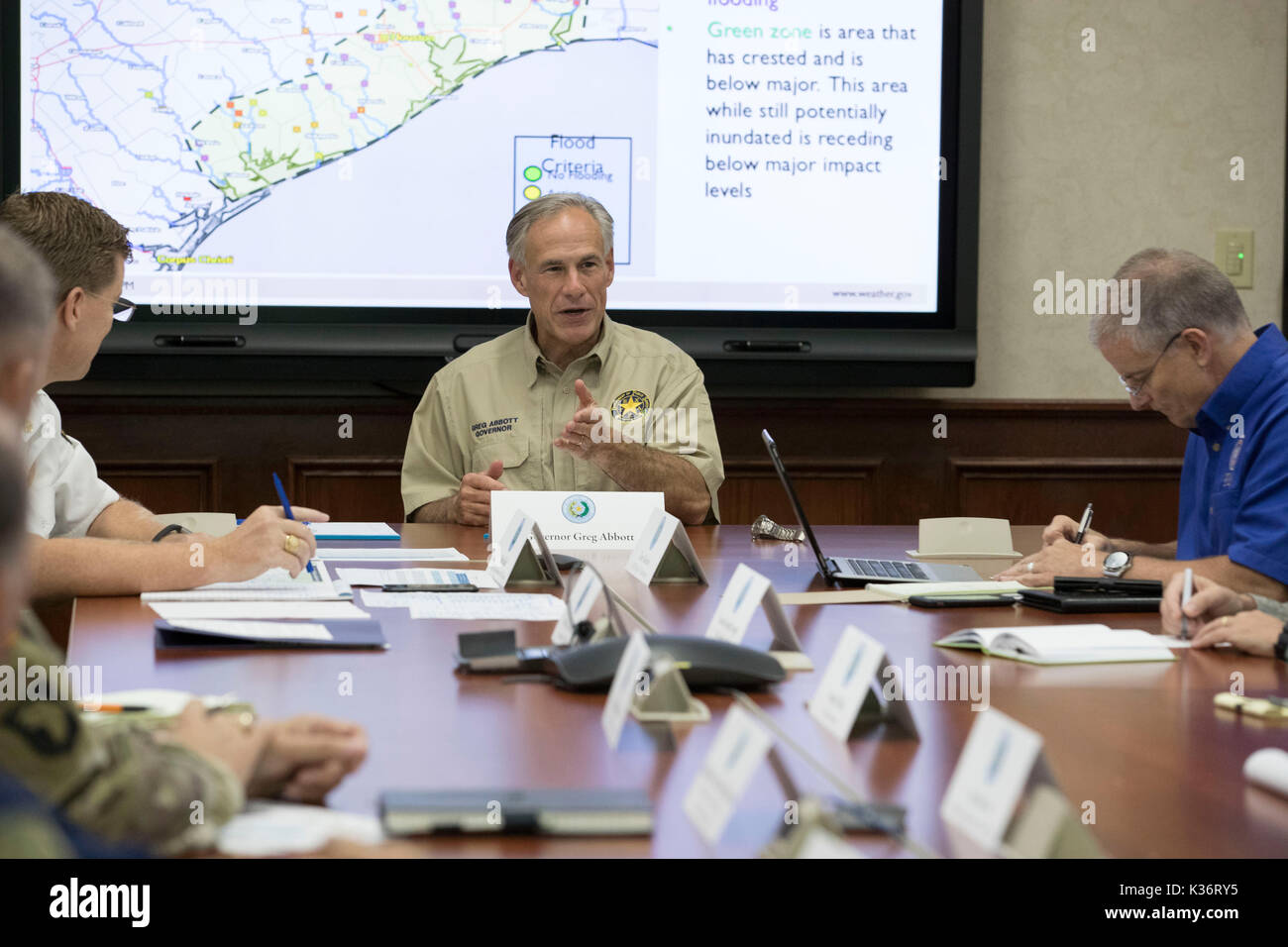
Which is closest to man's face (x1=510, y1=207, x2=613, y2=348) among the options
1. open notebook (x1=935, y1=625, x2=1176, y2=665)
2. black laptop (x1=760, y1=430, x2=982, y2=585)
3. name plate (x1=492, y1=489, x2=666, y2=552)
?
name plate (x1=492, y1=489, x2=666, y2=552)

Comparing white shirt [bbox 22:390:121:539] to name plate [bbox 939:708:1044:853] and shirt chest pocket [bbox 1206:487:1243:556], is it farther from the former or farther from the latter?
shirt chest pocket [bbox 1206:487:1243:556]

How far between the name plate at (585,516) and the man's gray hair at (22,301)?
169cm

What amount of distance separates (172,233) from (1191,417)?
2.83 metres

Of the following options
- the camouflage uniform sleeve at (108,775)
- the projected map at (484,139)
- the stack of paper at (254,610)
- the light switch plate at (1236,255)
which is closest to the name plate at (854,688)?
the camouflage uniform sleeve at (108,775)

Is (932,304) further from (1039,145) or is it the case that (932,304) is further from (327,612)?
(327,612)

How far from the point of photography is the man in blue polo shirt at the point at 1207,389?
2354mm

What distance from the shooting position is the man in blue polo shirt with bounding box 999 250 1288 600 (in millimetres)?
2354

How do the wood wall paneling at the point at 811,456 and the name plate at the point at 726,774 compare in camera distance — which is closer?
the name plate at the point at 726,774

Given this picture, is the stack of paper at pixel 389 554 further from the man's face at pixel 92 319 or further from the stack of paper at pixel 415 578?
the man's face at pixel 92 319

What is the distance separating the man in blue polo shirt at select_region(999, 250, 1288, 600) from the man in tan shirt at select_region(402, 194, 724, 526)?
992 millimetres

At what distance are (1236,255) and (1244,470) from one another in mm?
2176

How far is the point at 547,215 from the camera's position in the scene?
134 inches

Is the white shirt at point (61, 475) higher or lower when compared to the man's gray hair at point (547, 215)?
lower

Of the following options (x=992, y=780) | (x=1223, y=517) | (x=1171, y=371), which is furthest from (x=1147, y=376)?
(x=992, y=780)
